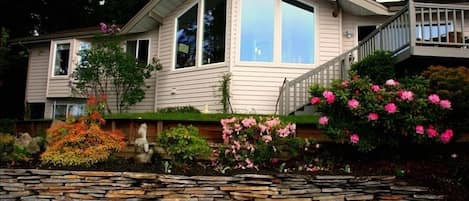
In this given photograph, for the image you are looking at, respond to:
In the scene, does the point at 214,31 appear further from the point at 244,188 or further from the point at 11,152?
the point at 244,188

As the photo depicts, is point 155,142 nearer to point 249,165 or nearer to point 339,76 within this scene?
point 249,165

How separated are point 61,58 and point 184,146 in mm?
10332

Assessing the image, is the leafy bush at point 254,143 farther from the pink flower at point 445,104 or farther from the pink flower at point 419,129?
the pink flower at point 445,104

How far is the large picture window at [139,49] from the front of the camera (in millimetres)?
13641

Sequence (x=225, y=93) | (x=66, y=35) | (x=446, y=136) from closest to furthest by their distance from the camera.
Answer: (x=446, y=136) → (x=225, y=93) → (x=66, y=35)

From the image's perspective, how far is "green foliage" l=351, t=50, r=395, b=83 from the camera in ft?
26.6

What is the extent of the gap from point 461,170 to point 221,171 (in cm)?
335

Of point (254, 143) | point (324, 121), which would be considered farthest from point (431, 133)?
point (254, 143)

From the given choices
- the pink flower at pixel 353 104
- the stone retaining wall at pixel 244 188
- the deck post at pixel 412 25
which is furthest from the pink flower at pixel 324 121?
the deck post at pixel 412 25

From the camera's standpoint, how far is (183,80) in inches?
465

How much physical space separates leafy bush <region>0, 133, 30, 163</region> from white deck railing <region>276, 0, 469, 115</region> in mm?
5578

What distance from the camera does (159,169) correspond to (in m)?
6.33

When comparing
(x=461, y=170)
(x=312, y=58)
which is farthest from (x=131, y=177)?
(x=312, y=58)

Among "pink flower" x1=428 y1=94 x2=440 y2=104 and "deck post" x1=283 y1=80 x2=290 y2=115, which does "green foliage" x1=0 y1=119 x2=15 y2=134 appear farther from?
→ "pink flower" x1=428 y1=94 x2=440 y2=104
